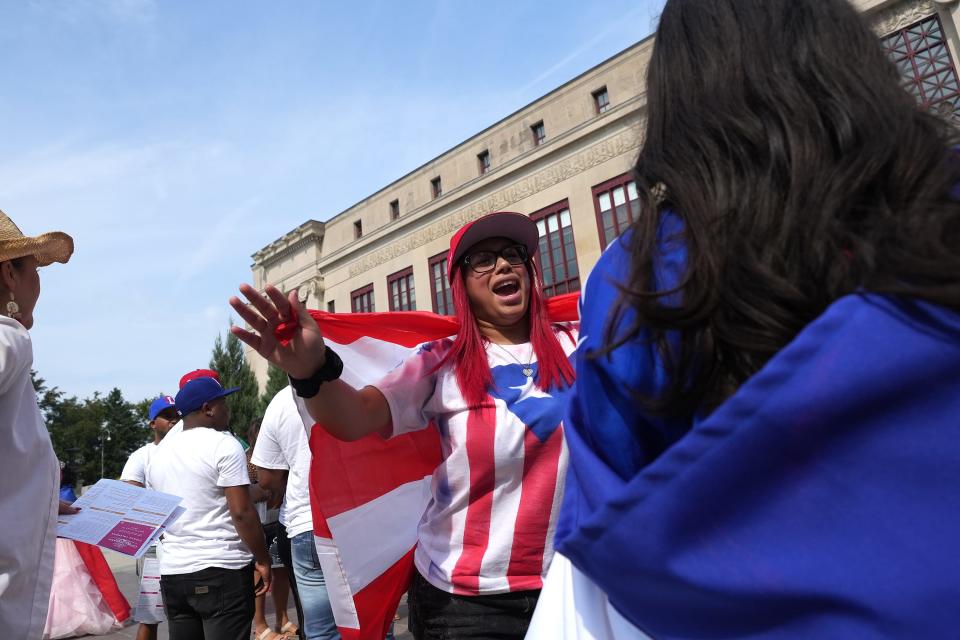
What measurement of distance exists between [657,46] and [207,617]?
4072 mm

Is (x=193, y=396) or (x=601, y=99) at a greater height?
(x=601, y=99)

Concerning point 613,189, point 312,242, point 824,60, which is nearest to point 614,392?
point 824,60

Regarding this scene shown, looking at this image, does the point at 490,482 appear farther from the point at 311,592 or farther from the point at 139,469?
the point at 139,469

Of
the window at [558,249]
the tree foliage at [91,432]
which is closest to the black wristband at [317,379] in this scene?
the window at [558,249]

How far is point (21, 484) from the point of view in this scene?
6.63ft

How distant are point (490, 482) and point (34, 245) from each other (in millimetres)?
1862

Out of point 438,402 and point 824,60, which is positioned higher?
point 824,60

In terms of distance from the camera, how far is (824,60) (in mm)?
943

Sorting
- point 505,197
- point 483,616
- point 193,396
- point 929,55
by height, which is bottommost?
point 483,616

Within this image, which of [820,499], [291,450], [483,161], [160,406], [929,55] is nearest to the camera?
[820,499]

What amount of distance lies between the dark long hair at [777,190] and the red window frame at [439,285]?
2191cm

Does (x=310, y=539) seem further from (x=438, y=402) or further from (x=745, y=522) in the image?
(x=745, y=522)

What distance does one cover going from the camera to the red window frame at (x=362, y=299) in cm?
2698

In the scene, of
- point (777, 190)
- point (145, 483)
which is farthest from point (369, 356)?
point (145, 483)
